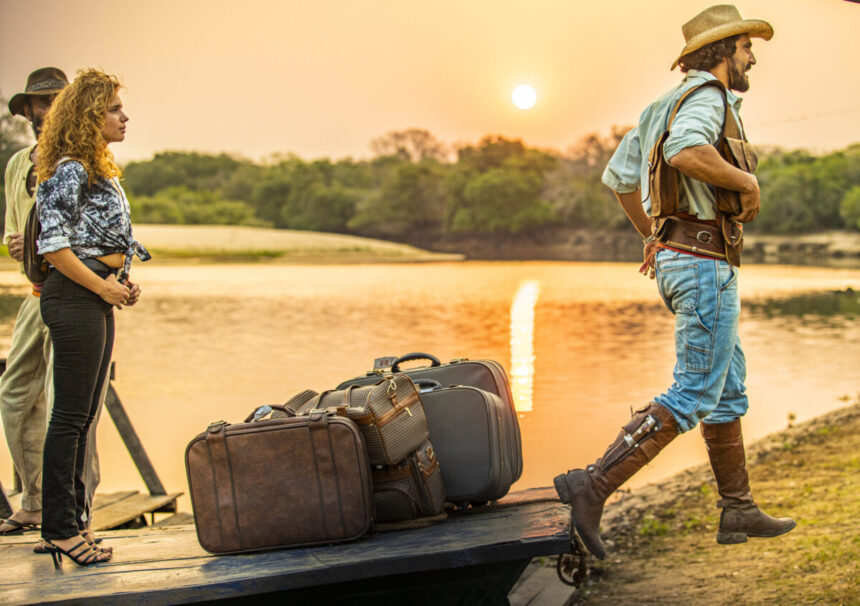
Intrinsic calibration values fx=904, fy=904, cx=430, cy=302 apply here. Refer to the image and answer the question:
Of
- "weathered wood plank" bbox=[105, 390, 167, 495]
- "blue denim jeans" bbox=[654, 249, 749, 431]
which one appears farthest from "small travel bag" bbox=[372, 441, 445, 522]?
"weathered wood plank" bbox=[105, 390, 167, 495]

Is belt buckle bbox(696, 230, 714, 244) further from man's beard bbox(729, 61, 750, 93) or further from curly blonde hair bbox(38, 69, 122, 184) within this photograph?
curly blonde hair bbox(38, 69, 122, 184)

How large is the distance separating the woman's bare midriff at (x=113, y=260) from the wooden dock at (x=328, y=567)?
38.7 inches

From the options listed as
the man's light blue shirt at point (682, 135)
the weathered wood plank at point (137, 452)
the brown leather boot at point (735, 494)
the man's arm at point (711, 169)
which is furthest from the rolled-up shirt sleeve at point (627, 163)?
the weathered wood plank at point (137, 452)

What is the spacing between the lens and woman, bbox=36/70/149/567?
289cm

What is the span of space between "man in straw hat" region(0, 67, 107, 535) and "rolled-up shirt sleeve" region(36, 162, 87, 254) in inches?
31.9

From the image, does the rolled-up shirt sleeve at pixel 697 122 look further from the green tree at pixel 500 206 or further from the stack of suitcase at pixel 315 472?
the green tree at pixel 500 206

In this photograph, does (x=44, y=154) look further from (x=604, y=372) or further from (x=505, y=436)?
(x=604, y=372)

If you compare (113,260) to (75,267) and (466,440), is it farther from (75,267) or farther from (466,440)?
(466,440)

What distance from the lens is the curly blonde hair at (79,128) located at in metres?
2.97

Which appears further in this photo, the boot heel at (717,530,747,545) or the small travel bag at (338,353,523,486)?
the small travel bag at (338,353,523,486)

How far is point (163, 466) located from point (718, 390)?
211 inches

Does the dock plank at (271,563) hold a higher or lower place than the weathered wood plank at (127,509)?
higher

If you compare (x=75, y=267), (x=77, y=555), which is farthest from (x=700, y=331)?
(x=77, y=555)

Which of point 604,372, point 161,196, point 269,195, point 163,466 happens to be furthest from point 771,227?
point 163,466
